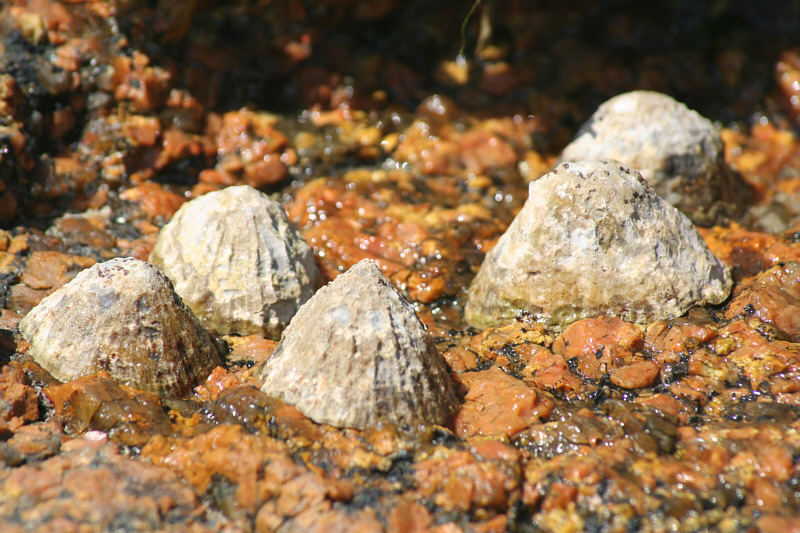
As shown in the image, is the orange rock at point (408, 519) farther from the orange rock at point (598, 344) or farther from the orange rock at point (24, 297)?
the orange rock at point (24, 297)

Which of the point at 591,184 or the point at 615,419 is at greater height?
the point at 591,184

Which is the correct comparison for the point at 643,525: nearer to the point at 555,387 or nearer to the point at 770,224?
the point at 555,387

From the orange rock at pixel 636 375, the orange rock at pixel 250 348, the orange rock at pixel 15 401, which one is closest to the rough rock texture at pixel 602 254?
the orange rock at pixel 636 375

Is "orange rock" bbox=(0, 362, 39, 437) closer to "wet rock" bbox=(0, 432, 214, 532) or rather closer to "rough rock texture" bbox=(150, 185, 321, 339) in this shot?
"wet rock" bbox=(0, 432, 214, 532)

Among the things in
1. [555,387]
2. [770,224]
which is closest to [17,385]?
[555,387]

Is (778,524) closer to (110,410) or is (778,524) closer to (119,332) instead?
(110,410)
